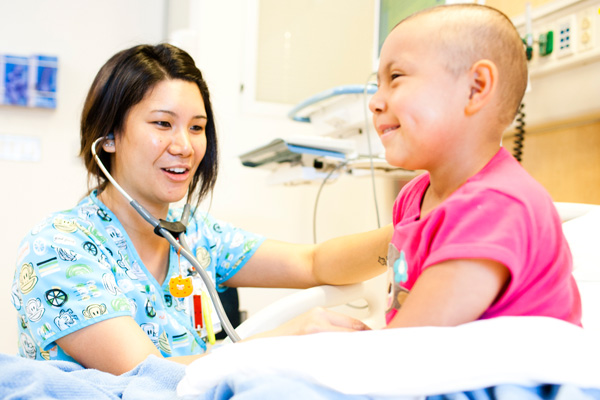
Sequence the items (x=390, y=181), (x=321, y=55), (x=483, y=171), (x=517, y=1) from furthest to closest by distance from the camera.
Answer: (x=321, y=55)
(x=390, y=181)
(x=517, y=1)
(x=483, y=171)

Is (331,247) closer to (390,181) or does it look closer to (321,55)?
(390,181)

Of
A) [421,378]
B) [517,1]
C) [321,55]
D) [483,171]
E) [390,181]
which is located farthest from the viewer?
[321,55]

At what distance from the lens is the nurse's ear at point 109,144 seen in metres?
1.12

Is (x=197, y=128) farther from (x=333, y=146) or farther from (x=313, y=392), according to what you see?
(x=313, y=392)

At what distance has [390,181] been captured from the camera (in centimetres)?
A: 180

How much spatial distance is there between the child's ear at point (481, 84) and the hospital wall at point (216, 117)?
1.46 meters

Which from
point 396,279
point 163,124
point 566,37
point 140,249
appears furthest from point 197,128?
point 566,37

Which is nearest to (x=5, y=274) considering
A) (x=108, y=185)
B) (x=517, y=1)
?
(x=108, y=185)

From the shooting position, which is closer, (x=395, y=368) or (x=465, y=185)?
(x=395, y=368)

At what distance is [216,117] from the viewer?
2354mm

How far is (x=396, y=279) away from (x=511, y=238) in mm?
203

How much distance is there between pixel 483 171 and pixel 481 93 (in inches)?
4.1

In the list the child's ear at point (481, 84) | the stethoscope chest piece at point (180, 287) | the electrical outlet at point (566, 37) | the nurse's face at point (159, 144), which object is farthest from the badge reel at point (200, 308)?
the electrical outlet at point (566, 37)

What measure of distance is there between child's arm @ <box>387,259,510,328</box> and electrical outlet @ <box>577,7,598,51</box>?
102cm
